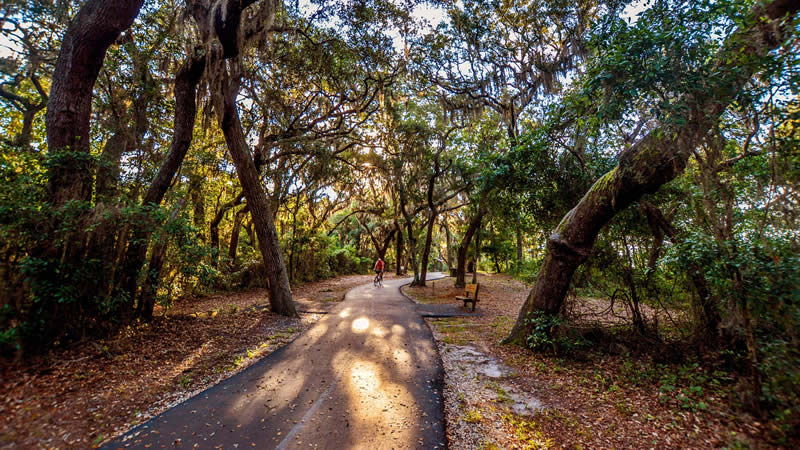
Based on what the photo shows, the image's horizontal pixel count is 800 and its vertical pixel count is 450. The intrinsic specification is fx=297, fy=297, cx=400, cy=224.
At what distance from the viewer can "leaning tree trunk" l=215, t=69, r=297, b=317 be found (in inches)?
322

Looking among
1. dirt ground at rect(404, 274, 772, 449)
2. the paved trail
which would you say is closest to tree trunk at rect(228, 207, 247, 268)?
the paved trail

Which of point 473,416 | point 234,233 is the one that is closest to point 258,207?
point 234,233

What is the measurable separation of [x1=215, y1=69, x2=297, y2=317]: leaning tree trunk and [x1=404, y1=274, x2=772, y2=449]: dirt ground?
5462mm

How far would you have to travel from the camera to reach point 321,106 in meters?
12.3

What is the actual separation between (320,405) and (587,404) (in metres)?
3.50

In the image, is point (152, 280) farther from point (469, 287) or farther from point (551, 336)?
point (469, 287)

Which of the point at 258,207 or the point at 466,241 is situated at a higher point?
the point at 258,207

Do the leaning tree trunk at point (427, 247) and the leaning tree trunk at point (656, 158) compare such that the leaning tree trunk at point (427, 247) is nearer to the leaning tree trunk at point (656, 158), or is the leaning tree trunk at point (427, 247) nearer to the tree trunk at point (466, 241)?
the tree trunk at point (466, 241)

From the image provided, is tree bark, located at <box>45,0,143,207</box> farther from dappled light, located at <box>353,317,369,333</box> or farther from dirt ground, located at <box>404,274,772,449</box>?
dirt ground, located at <box>404,274,772,449</box>

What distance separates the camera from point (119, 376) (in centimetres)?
445

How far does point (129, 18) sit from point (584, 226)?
9.54 meters

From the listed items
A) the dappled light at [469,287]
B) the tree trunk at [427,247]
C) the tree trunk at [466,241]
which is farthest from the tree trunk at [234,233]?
the tree trunk at [466,241]

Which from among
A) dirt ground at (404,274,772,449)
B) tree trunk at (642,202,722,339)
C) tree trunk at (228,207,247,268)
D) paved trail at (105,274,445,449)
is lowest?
paved trail at (105,274,445,449)

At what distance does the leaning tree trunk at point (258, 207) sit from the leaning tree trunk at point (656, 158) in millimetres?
6406
